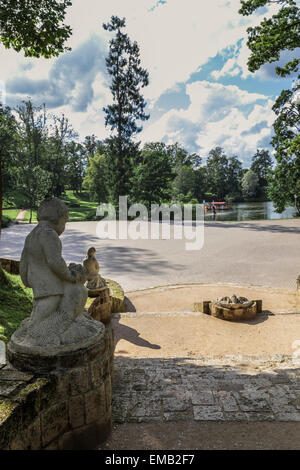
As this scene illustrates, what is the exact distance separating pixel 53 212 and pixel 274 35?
953cm

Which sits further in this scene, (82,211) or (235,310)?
(82,211)

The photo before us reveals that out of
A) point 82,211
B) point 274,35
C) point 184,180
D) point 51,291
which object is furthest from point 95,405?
point 184,180

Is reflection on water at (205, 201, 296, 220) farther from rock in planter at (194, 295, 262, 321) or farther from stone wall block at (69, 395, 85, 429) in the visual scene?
stone wall block at (69, 395, 85, 429)

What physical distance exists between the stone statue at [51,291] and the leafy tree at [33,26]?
593cm

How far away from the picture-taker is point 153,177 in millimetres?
28688

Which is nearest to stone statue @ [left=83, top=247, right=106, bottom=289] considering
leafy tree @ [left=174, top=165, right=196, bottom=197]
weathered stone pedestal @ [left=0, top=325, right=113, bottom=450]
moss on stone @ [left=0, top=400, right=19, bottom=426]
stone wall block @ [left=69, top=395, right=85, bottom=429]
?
weathered stone pedestal @ [left=0, top=325, right=113, bottom=450]

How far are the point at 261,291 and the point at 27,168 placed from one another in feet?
89.1

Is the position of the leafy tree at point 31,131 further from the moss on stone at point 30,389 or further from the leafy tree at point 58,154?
the moss on stone at point 30,389

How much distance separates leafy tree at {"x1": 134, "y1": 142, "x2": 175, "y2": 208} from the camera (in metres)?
28.7

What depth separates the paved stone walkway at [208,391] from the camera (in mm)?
3162

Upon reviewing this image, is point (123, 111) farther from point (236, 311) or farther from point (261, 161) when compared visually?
point (261, 161)

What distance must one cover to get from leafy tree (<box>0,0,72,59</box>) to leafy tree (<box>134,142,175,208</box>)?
847 inches

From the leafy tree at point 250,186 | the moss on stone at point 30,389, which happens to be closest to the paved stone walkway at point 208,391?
the moss on stone at point 30,389

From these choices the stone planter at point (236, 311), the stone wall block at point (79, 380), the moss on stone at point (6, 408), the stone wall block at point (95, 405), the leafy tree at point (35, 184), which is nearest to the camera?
the moss on stone at point (6, 408)
